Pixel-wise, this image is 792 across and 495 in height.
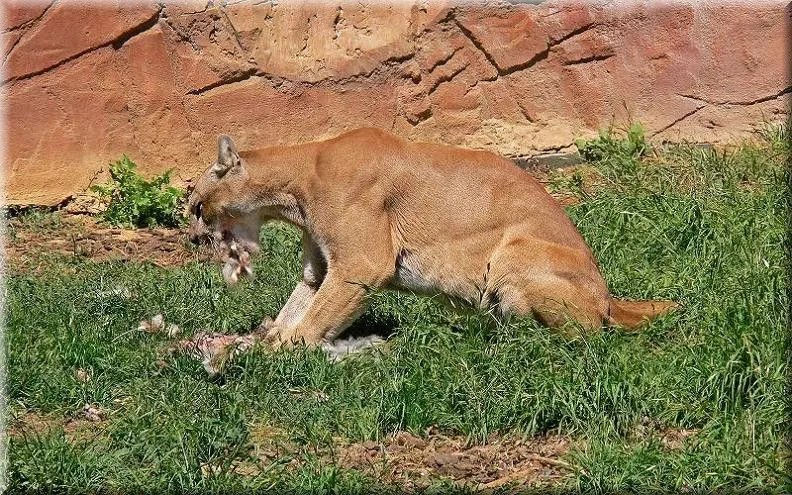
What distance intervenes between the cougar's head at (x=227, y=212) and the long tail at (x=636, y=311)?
7.93 ft

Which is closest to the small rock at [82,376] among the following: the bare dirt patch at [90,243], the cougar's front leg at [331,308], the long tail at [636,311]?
the cougar's front leg at [331,308]

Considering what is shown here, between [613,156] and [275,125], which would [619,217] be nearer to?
[613,156]

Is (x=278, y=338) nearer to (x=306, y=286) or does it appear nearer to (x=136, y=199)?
(x=306, y=286)

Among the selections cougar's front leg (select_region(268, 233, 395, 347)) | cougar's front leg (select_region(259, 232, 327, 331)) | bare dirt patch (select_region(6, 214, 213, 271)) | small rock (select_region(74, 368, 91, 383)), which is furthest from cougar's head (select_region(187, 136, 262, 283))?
small rock (select_region(74, 368, 91, 383))

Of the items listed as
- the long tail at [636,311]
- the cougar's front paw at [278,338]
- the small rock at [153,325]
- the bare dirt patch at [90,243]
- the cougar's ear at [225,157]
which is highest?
the cougar's ear at [225,157]

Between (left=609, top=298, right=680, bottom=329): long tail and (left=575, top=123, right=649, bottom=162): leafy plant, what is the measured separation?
369cm

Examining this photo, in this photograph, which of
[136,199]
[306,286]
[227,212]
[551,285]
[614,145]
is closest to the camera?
[551,285]

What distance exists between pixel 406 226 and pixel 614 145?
3853mm

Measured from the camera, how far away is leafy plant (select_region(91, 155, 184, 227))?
34.7 feet

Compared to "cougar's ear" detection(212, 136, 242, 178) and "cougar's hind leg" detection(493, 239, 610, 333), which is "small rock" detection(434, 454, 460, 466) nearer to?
"cougar's hind leg" detection(493, 239, 610, 333)

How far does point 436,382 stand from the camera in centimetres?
638

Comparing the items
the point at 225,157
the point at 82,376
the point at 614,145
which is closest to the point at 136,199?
the point at 225,157

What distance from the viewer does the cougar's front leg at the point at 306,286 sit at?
788cm

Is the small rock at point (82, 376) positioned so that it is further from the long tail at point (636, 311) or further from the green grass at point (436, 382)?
the long tail at point (636, 311)
